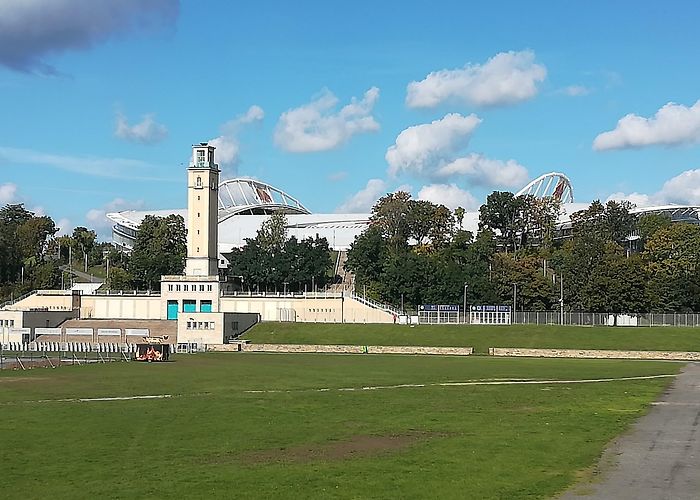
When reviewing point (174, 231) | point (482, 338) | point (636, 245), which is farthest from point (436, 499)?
point (636, 245)

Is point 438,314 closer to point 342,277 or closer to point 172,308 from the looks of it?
point 172,308

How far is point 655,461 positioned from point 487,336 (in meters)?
54.0

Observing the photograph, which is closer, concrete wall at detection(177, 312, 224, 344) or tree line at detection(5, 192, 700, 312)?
concrete wall at detection(177, 312, 224, 344)

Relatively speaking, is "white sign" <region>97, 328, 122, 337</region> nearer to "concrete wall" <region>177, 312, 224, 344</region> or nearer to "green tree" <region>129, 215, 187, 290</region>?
"concrete wall" <region>177, 312, 224, 344</region>

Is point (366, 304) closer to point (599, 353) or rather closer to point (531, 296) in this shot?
point (531, 296)

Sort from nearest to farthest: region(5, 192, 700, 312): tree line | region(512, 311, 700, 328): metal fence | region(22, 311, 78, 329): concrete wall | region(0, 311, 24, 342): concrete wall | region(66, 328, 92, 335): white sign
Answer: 1. region(66, 328, 92, 335): white sign
2. region(512, 311, 700, 328): metal fence
3. region(0, 311, 24, 342): concrete wall
4. region(22, 311, 78, 329): concrete wall
5. region(5, 192, 700, 312): tree line

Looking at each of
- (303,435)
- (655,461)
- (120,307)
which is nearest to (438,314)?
(120,307)

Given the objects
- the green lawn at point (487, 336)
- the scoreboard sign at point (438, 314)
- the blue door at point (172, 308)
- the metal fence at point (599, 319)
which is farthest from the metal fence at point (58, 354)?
the metal fence at point (599, 319)

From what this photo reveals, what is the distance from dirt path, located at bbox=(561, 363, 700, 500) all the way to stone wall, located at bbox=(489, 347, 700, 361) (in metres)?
34.8

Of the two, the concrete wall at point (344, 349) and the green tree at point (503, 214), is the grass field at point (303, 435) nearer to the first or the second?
the concrete wall at point (344, 349)

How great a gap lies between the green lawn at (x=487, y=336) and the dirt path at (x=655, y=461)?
39366mm

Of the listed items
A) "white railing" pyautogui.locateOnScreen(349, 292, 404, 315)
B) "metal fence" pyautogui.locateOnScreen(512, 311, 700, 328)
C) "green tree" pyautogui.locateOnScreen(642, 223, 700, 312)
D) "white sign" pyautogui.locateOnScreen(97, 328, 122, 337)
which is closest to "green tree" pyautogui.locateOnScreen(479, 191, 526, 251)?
"green tree" pyautogui.locateOnScreen(642, 223, 700, 312)

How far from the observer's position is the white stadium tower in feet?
500

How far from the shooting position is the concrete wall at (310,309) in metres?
89.4
